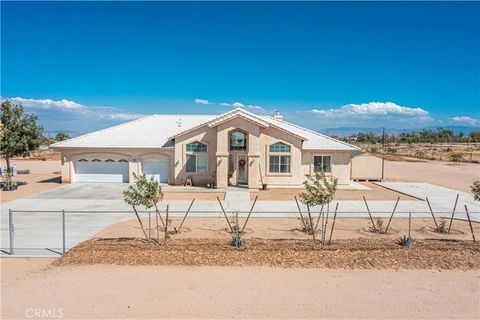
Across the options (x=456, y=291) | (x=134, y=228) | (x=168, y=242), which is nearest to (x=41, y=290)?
(x=168, y=242)

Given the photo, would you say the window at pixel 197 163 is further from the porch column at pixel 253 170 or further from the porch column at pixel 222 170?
the porch column at pixel 253 170

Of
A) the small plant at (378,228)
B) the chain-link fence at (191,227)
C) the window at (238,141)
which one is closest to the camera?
the chain-link fence at (191,227)

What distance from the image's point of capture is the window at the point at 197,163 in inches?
1155

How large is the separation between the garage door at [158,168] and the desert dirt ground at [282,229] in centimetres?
1253

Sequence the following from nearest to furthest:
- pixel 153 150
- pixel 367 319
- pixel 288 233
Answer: pixel 367 319 < pixel 288 233 < pixel 153 150

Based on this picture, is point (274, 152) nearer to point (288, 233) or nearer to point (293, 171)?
point (293, 171)

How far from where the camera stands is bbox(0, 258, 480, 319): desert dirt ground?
8758 millimetres

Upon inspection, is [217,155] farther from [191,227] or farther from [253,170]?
[191,227]

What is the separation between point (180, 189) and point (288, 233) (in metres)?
13.8

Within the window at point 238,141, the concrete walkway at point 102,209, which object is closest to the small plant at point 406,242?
the concrete walkway at point 102,209

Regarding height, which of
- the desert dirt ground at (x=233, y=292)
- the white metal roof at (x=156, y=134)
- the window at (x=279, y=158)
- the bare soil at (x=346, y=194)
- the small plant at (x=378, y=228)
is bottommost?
the desert dirt ground at (x=233, y=292)

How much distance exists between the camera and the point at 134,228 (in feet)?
54.0

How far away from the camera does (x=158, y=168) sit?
30.6 m

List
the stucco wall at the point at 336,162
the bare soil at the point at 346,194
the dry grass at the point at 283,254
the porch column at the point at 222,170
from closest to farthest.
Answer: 1. the dry grass at the point at 283,254
2. the bare soil at the point at 346,194
3. the porch column at the point at 222,170
4. the stucco wall at the point at 336,162
